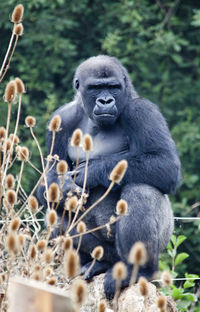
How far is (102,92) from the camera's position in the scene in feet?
13.6

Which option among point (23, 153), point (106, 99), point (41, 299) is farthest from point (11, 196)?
point (106, 99)

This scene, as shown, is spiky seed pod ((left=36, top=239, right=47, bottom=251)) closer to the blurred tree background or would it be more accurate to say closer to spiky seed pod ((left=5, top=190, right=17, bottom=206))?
spiky seed pod ((left=5, top=190, right=17, bottom=206))

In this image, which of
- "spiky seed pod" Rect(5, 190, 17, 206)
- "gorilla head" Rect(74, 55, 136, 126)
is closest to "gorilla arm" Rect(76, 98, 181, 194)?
"gorilla head" Rect(74, 55, 136, 126)

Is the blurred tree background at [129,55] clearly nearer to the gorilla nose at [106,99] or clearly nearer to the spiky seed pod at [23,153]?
the gorilla nose at [106,99]

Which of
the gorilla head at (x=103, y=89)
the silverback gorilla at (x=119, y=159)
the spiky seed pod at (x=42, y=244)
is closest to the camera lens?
the spiky seed pod at (x=42, y=244)

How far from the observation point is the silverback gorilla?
13.0ft

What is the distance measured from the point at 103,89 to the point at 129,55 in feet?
15.8

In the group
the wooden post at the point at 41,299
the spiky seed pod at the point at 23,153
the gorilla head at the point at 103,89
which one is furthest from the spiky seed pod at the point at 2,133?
the wooden post at the point at 41,299

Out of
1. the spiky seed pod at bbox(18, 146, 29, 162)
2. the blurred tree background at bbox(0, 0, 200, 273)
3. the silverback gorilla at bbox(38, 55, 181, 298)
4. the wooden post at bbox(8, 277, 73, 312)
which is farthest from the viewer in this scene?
the blurred tree background at bbox(0, 0, 200, 273)

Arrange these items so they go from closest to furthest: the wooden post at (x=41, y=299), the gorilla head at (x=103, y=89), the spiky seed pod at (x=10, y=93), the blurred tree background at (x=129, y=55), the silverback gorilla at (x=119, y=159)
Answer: the wooden post at (x=41, y=299)
the spiky seed pod at (x=10, y=93)
the silverback gorilla at (x=119, y=159)
the gorilla head at (x=103, y=89)
the blurred tree background at (x=129, y=55)

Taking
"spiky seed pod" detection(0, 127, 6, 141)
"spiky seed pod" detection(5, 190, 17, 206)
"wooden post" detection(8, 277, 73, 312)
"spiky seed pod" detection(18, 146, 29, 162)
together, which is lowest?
"wooden post" detection(8, 277, 73, 312)

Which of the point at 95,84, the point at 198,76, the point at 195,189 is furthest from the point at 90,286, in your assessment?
the point at 198,76

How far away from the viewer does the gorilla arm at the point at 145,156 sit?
13.5 feet

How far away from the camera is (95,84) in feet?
13.7
